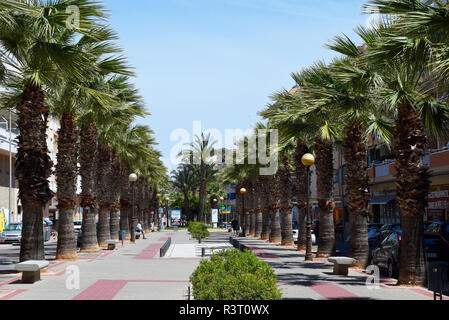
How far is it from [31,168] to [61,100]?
629cm

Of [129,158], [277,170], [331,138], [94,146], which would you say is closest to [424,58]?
[331,138]

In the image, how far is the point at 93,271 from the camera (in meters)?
19.3

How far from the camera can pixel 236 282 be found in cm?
895

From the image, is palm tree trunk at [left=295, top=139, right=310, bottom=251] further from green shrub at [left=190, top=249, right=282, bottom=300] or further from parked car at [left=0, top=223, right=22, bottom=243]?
parked car at [left=0, top=223, right=22, bottom=243]

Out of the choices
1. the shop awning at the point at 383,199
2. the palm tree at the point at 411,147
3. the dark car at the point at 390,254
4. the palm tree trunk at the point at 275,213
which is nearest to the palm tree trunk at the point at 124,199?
the palm tree trunk at the point at 275,213

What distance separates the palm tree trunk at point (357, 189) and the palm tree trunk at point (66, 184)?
1093cm

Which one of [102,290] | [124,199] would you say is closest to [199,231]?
[124,199]

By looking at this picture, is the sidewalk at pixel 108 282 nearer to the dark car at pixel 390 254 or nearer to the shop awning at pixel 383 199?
the dark car at pixel 390 254

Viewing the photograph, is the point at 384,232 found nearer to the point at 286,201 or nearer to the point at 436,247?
the point at 436,247

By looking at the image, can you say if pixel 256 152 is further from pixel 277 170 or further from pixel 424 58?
pixel 424 58

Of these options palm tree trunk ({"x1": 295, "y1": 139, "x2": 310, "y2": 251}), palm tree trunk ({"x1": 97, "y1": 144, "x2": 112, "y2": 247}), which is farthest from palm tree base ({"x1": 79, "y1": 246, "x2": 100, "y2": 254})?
palm tree trunk ({"x1": 295, "y1": 139, "x2": 310, "y2": 251})

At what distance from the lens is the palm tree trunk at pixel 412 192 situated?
15.5 m

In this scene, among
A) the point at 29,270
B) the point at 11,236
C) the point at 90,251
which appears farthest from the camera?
the point at 11,236
